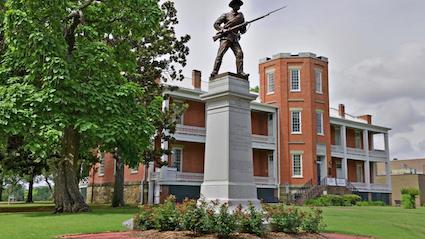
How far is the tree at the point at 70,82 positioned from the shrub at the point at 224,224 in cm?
916

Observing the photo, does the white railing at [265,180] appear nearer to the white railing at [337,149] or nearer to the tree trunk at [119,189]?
the white railing at [337,149]

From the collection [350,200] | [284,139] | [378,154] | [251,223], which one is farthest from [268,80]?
[251,223]

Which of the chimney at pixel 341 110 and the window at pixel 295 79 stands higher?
the window at pixel 295 79

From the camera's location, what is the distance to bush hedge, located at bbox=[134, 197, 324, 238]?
32.9 ft

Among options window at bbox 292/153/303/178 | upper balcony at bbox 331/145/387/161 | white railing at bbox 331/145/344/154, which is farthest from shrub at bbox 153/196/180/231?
white railing at bbox 331/145/344/154

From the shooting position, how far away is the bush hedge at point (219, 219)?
32.9 ft

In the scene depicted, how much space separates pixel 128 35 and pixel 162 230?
13933 mm

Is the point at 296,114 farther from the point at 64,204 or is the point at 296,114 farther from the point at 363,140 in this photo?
the point at 64,204

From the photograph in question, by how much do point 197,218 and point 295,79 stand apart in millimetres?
30873

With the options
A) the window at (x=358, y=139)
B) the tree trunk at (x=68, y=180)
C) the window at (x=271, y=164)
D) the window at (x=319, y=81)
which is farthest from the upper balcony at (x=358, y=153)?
the tree trunk at (x=68, y=180)

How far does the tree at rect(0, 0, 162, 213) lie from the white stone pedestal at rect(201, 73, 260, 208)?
673 centimetres

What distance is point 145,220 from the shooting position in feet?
38.4

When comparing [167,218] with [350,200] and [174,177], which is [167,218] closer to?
[174,177]

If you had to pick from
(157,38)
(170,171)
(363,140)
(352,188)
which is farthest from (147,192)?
(363,140)
